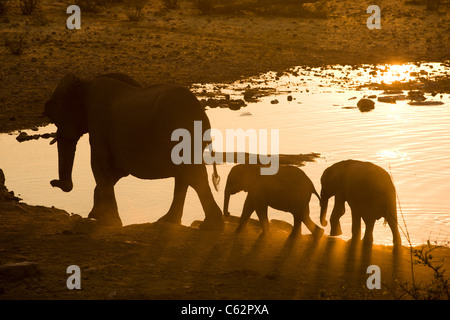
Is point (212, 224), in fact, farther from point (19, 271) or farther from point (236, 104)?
point (236, 104)

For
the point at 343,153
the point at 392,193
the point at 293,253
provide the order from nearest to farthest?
the point at 293,253 < the point at 392,193 < the point at 343,153

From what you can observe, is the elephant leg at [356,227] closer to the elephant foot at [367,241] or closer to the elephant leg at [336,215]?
the elephant foot at [367,241]

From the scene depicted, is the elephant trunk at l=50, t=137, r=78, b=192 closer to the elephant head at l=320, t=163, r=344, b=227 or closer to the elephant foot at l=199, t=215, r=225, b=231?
the elephant foot at l=199, t=215, r=225, b=231

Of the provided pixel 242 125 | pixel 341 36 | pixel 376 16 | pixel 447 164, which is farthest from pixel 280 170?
pixel 376 16

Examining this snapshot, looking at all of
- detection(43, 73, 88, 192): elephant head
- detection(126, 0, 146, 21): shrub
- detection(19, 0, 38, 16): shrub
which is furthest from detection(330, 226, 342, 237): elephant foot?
detection(19, 0, 38, 16): shrub

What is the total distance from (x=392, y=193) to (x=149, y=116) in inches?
98.8

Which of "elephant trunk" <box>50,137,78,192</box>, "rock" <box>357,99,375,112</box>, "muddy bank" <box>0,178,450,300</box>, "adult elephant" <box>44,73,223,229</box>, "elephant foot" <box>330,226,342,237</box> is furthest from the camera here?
"rock" <box>357,99,375,112</box>

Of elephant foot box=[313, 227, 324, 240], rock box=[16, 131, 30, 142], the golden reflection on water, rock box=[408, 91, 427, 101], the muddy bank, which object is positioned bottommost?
elephant foot box=[313, 227, 324, 240]

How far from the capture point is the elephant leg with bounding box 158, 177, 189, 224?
838 centimetres

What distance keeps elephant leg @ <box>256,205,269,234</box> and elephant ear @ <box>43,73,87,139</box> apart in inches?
87.0

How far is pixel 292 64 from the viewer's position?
21.6 metres

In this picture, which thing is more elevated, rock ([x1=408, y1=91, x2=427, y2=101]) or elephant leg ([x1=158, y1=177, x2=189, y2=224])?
rock ([x1=408, y1=91, x2=427, y2=101])

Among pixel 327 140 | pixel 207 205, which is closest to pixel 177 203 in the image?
pixel 207 205
